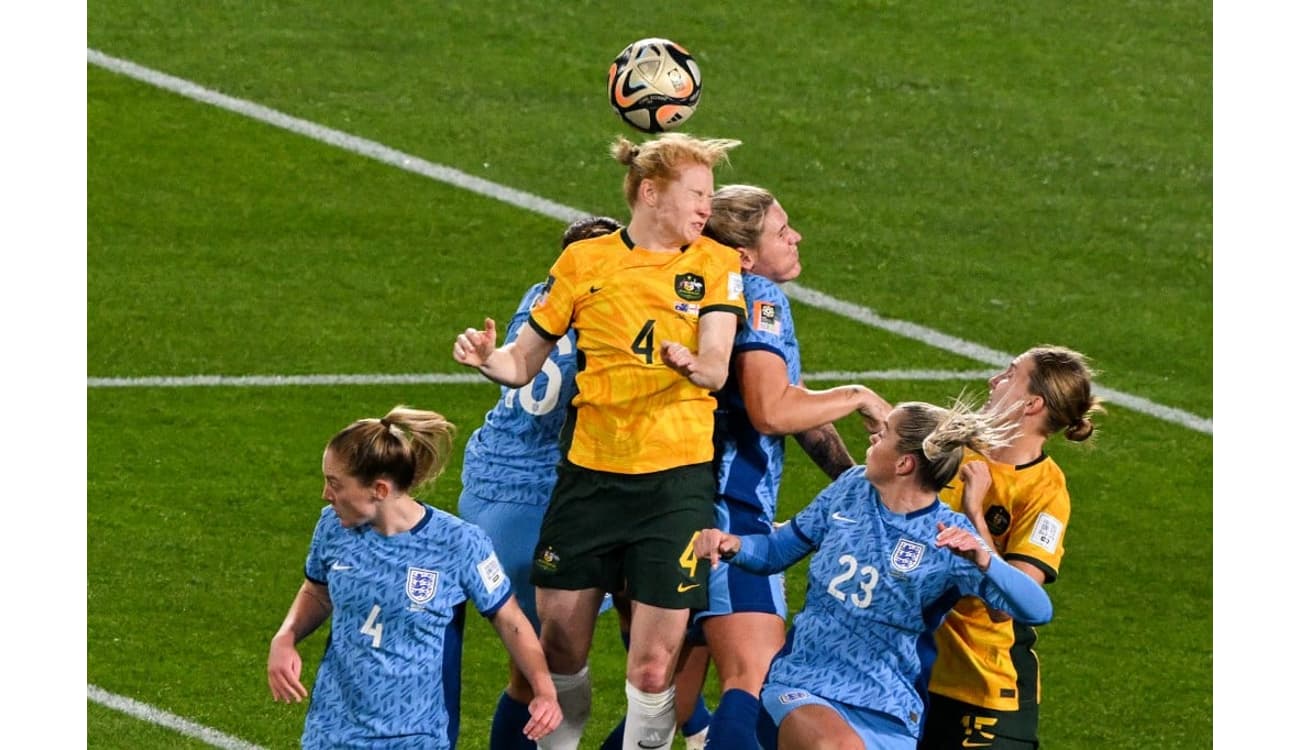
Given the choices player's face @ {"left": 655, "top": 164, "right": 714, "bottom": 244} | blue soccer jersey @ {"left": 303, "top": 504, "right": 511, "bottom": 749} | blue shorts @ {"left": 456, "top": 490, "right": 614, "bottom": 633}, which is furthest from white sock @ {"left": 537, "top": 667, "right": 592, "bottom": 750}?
player's face @ {"left": 655, "top": 164, "right": 714, "bottom": 244}

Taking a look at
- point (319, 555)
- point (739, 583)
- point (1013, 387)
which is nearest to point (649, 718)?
point (739, 583)

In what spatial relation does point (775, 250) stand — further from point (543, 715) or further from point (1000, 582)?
point (543, 715)

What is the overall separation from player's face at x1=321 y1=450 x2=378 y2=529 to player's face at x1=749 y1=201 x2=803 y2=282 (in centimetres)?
157

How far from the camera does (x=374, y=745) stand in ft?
20.0

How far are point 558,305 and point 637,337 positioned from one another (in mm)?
271

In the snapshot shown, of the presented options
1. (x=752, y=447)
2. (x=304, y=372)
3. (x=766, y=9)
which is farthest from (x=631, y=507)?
(x=766, y=9)

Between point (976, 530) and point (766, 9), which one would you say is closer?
point (976, 530)

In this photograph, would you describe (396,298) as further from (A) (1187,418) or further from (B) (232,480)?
(A) (1187,418)

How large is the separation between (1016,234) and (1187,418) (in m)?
2.33

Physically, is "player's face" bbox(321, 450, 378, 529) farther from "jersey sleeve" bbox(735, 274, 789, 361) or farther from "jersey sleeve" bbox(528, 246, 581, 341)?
"jersey sleeve" bbox(735, 274, 789, 361)

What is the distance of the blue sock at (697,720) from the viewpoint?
24.2 feet

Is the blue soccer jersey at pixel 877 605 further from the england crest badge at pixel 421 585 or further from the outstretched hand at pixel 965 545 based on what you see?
the england crest badge at pixel 421 585

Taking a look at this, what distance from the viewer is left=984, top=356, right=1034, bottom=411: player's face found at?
6668 millimetres

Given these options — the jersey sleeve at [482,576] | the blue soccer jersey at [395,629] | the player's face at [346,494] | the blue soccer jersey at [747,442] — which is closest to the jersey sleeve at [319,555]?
the blue soccer jersey at [395,629]
